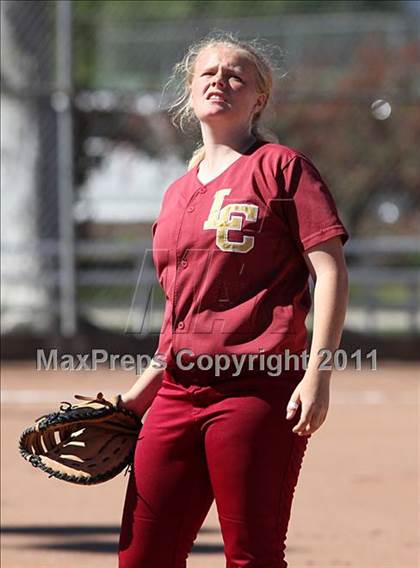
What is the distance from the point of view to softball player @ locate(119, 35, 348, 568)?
319 cm

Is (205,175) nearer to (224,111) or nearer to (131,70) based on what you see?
(224,111)

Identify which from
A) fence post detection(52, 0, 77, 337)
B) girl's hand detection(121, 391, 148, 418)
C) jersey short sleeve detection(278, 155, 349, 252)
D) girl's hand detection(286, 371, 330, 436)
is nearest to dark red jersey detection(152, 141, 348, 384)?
jersey short sleeve detection(278, 155, 349, 252)

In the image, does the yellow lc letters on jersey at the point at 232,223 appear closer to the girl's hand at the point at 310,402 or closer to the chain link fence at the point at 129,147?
the girl's hand at the point at 310,402

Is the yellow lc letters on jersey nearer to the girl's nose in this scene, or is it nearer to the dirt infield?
the girl's nose

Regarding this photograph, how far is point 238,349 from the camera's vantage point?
3.25 meters

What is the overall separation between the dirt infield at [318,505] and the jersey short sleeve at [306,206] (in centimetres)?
237

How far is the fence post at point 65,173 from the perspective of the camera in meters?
13.9

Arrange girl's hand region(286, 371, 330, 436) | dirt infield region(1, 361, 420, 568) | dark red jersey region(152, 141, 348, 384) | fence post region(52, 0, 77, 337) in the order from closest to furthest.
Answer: girl's hand region(286, 371, 330, 436), dark red jersey region(152, 141, 348, 384), dirt infield region(1, 361, 420, 568), fence post region(52, 0, 77, 337)

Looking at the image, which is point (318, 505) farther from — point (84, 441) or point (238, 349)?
point (238, 349)

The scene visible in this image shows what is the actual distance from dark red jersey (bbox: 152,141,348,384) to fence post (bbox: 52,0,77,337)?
422 inches

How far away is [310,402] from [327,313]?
233mm

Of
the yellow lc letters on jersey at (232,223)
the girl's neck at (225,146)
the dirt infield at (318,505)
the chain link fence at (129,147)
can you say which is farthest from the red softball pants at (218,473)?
the chain link fence at (129,147)

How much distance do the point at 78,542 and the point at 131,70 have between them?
10.2 metres

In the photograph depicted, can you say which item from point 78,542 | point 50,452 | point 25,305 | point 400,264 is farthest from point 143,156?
point 50,452
